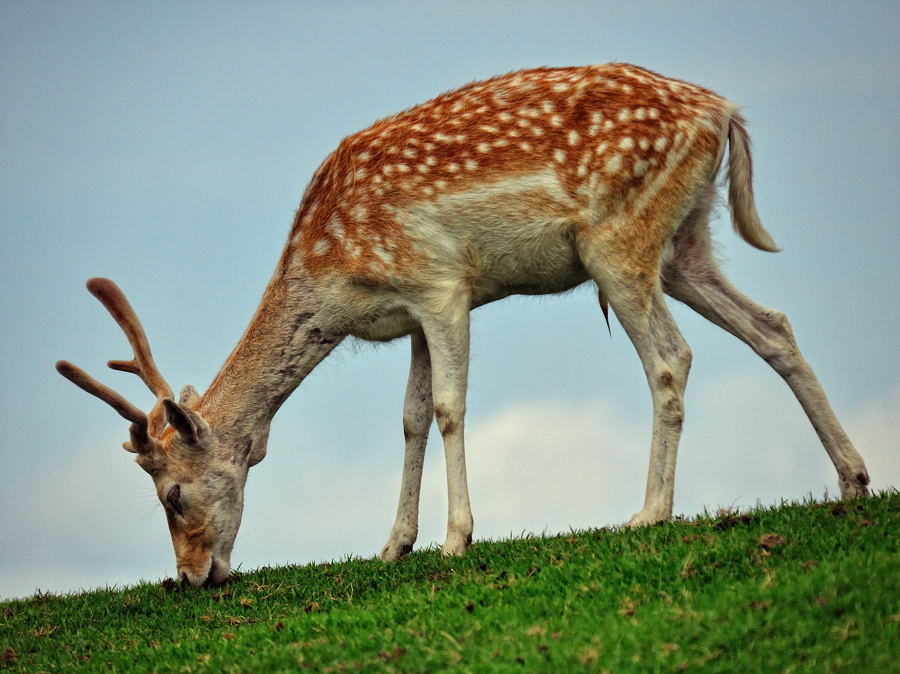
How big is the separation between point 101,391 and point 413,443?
2.45m

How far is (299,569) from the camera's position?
9320 millimetres

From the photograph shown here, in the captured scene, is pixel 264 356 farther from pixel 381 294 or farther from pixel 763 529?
pixel 763 529

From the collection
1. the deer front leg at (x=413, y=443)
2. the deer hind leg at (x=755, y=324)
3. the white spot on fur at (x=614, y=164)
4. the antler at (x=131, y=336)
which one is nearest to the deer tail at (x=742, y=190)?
the deer hind leg at (x=755, y=324)

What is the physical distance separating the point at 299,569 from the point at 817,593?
457 cm

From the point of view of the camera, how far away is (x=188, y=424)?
341 inches

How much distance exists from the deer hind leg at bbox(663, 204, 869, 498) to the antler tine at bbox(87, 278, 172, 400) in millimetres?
4231

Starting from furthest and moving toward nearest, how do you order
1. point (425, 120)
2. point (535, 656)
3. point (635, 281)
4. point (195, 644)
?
point (425, 120) < point (635, 281) < point (195, 644) < point (535, 656)

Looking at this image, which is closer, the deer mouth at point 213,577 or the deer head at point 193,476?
the deer head at point 193,476

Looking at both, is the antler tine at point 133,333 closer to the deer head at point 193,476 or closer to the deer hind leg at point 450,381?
→ the deer head at point 193,476

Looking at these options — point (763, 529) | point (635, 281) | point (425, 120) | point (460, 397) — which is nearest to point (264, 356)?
point (460, 397)

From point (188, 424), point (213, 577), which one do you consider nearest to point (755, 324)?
point (188, 424)

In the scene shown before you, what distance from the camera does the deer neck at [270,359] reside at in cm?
896

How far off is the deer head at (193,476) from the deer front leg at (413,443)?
48.8 inches

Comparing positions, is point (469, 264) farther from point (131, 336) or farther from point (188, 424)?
point (131, 336)
